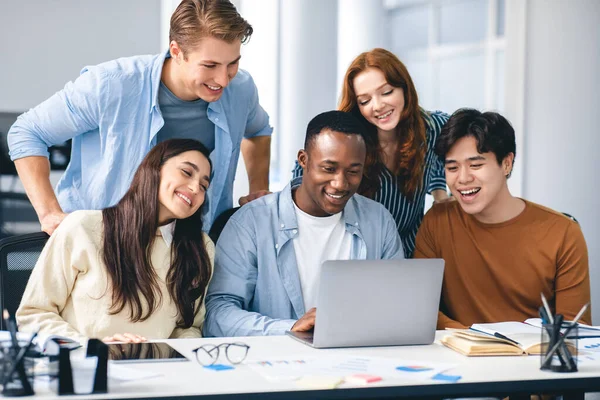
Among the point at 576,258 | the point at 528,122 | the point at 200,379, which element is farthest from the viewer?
the point at 528,122

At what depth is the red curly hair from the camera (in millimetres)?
2762

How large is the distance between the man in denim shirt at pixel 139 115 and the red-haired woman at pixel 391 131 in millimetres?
327

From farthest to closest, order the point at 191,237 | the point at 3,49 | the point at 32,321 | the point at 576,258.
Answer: the point at 3,49, the point at 576,258, the point at 191,237, the point at 32,321

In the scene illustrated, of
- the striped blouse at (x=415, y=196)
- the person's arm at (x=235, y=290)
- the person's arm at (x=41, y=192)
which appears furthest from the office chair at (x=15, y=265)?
the striped blouse at (x=415, y=196)

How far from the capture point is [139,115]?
2.63 meters

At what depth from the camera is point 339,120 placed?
95.8 inches

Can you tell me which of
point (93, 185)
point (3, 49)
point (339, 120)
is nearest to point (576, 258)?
point (339, 120)

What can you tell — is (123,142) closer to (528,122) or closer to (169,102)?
(169,102)

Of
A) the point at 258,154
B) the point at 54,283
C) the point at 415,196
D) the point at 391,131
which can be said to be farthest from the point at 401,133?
the point at 54,283

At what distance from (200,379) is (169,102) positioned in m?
1.27

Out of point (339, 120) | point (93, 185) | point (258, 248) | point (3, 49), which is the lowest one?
point (258, 248)

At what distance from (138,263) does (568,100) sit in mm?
2924

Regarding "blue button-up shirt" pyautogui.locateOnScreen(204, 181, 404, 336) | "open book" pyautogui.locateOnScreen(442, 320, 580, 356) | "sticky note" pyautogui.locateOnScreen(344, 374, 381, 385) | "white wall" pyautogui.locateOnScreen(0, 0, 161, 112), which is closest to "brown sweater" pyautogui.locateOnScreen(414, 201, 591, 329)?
"blue button-up shirt" pyautogui.locateOnScreen(204, 181, 404, 336)

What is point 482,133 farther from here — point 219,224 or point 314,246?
point 219,224
